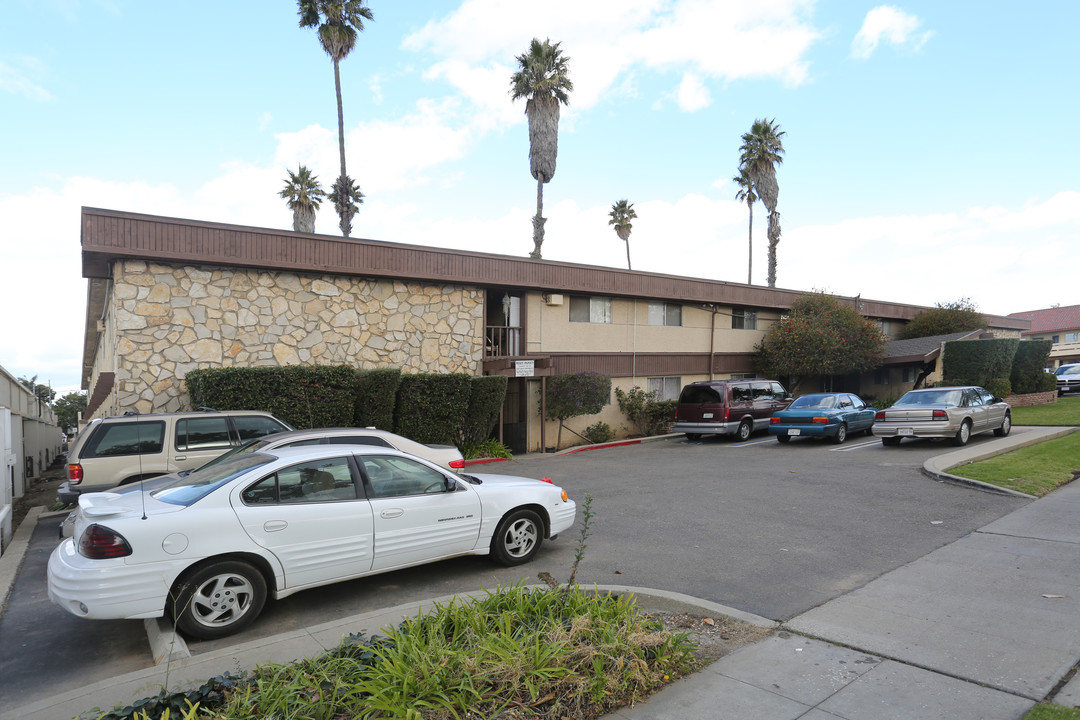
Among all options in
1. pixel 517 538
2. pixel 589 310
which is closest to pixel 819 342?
pixel 589 310

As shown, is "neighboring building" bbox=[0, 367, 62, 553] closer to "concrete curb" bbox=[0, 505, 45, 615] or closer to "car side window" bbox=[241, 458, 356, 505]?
"concrete curb" bbox=[0, 505, 45, 615]

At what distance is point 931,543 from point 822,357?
18.8 m

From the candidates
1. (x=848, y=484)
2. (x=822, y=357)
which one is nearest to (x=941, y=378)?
(x=822, y=357)

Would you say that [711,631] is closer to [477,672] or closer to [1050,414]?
[477,672]

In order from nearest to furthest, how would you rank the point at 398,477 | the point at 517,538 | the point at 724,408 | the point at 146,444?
the point at 398,477
the point at 517,538
the point at 146,444
the point at 724,408

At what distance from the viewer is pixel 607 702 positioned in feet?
12.6

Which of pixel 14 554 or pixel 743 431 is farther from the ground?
pixel 743 431

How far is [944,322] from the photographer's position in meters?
31.2

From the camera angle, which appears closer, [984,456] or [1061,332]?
[984,456]

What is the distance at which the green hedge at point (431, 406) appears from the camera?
1505 cm

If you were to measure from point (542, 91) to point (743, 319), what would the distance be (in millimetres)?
14911

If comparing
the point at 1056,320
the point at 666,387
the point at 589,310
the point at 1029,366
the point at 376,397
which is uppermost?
the point at 1056,320

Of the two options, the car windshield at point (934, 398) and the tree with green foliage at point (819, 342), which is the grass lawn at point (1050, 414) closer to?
the tree with green foliage at point (819, 342)

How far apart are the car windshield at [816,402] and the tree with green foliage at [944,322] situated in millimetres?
16289
